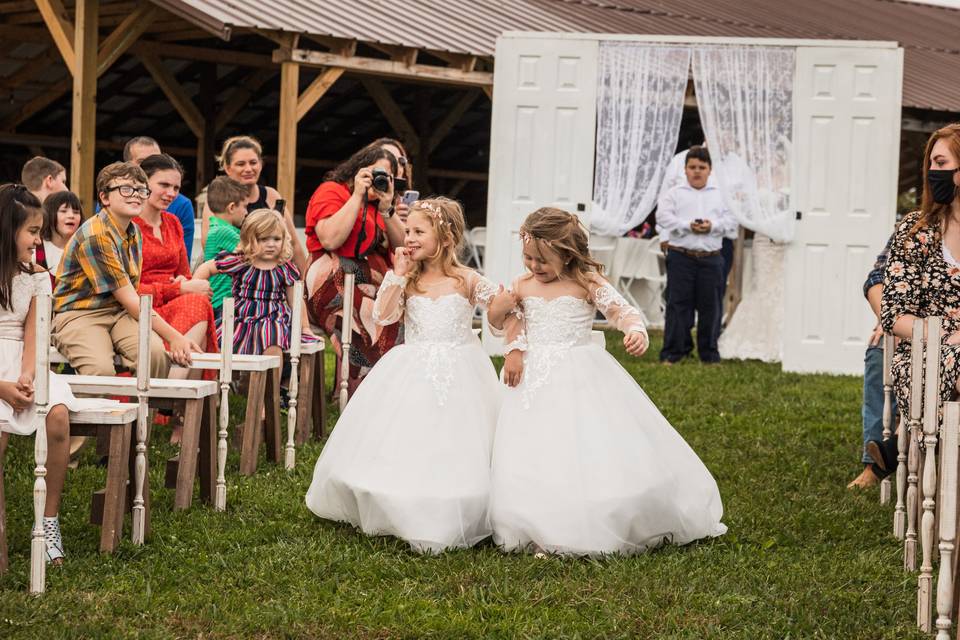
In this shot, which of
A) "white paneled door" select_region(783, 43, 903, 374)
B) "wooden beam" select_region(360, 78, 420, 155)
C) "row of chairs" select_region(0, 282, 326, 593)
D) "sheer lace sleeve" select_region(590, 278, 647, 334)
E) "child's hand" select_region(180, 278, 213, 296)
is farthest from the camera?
"wooden beam" select_region(360, 78, 420, 155)

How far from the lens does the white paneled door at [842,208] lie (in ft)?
38.5

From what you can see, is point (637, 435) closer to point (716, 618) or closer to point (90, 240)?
point (716, 618)

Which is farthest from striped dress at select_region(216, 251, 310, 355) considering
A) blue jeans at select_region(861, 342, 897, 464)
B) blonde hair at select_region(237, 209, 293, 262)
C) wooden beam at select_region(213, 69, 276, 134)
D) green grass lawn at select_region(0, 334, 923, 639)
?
wooden beam at select_region(213, 69, 276, 134)

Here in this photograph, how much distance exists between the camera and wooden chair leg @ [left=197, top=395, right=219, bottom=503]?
5.97 metres

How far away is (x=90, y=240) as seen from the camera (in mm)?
6246

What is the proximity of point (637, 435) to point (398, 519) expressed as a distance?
3.19 feet

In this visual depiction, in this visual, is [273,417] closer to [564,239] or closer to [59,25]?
[564,239]

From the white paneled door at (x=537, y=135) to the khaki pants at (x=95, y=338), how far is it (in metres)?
5.82

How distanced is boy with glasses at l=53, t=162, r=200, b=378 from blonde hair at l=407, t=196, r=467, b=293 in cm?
105

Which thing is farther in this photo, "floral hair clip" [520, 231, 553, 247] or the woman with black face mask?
"floral hair clip" [520, 231, 553, 247]

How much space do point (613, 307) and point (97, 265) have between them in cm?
252

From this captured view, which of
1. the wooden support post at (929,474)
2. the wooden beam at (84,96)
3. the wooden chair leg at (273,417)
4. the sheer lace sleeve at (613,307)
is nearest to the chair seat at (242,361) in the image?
the wooden chair leg at (273,417)

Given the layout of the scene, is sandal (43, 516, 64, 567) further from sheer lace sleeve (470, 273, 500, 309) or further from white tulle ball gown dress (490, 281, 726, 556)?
sheer lace sleeve (470, 273, 500, 309)

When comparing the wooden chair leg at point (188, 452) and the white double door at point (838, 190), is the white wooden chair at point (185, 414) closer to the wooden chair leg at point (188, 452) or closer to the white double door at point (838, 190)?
the wooden chair leg at point (188, 452)
